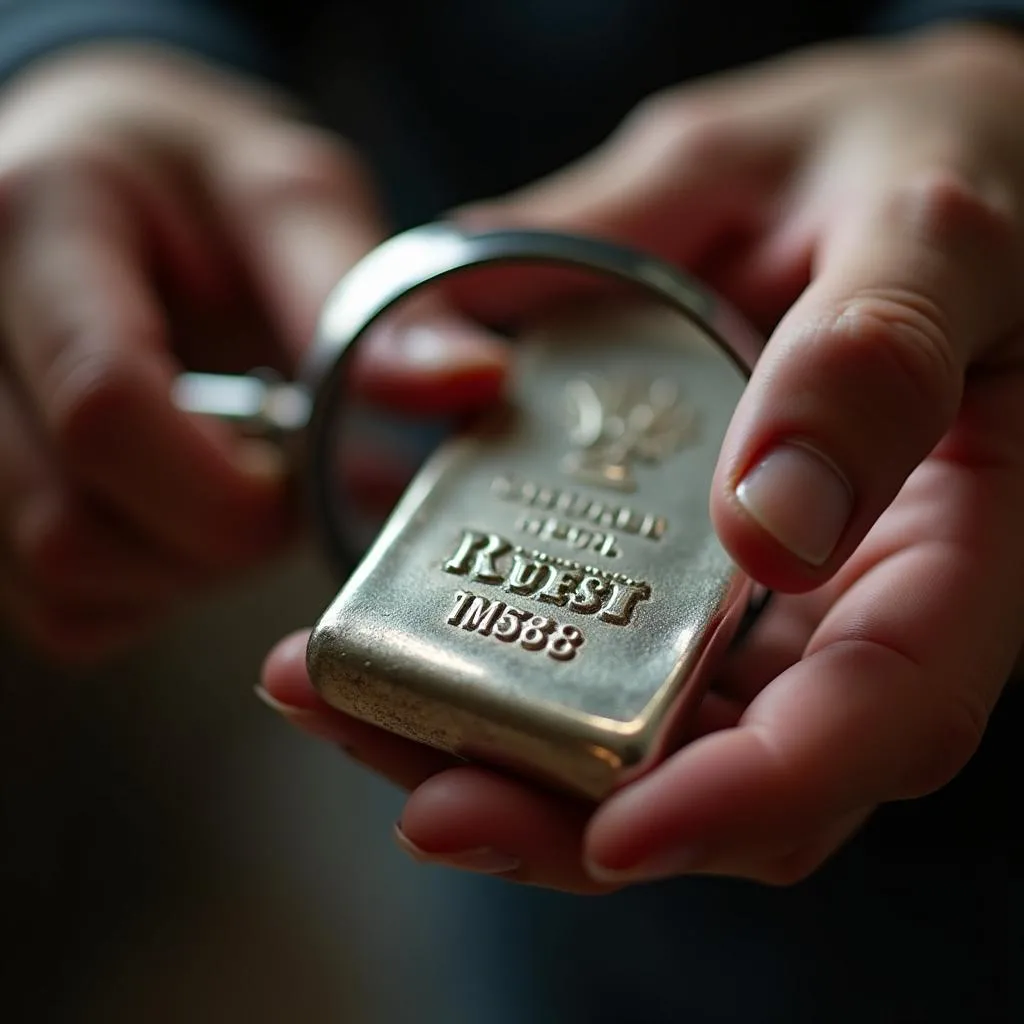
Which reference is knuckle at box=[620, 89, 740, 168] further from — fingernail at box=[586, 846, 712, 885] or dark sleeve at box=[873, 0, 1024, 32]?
fingernail at box=[586, 846, 712, 885]

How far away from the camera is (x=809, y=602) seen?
44cm

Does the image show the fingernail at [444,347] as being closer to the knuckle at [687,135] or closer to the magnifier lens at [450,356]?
the magnifier lens at [450,356]

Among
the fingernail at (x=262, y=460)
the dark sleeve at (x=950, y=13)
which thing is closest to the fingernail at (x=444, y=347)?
the fingernail at (x=262, y=460)

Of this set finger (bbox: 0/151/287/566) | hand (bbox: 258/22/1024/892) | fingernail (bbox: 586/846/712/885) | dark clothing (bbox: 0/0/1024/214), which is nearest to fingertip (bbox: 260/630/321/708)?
hand (bbox: 258/22/1024/892)

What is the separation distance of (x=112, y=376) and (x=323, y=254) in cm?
15

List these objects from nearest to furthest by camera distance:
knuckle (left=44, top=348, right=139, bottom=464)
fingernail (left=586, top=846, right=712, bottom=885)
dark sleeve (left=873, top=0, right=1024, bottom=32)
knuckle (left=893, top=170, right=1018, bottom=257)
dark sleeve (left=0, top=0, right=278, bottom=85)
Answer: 1. fingernail (left=586, top=846, right=712, bottom=885)
2. knuckle (left=893, top=170, right=1018, bottom=257)
3. knuckle (left=44, top=348, right=139, bottom=464)
4. dark sleeve (left=873, top=0, right=1024, bottom=32)
5. dark sleeve (left=0, top=0, right=278, bottom=85)

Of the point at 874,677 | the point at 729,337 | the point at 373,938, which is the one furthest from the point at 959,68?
the point at 373,938

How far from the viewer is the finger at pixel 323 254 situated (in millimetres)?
527

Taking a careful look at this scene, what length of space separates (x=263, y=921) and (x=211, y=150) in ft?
2.05

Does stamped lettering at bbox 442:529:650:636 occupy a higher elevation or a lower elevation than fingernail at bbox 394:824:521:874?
higher

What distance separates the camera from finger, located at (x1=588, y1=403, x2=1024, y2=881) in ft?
1.04

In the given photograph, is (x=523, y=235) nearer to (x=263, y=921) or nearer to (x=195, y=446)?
(x=195, y=446)

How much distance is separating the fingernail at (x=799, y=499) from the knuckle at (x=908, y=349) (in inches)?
1.4

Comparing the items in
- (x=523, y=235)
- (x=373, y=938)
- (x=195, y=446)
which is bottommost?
(x=373, y=938)
